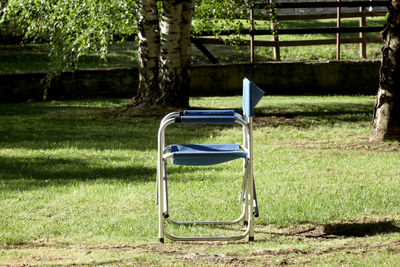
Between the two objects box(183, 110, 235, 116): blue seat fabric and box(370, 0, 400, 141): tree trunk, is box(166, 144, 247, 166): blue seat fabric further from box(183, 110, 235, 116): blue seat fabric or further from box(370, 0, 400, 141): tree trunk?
box(370, 0, 400, 141): tree trunk

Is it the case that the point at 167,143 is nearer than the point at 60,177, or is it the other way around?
the point at 60,177

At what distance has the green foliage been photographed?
39.6 feet

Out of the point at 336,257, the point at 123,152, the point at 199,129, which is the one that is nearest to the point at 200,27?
the point at 199,129

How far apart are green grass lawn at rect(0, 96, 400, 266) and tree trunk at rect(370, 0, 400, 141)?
0.30 meters

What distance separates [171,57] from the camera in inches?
522

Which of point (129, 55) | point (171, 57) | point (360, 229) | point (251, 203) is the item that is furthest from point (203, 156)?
point (129, 55)

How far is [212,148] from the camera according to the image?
19.0ft

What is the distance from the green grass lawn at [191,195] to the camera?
497 centimetres

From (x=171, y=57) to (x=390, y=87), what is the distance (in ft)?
15.7

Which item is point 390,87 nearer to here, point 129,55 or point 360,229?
point 360,229

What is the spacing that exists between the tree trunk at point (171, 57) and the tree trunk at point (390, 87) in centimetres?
444

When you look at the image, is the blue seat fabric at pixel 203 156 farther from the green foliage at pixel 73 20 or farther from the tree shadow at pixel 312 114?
the tree shadow at pixel 312 114

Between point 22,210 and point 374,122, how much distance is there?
221 inches

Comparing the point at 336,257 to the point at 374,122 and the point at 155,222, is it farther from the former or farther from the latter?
the point at 374,122
